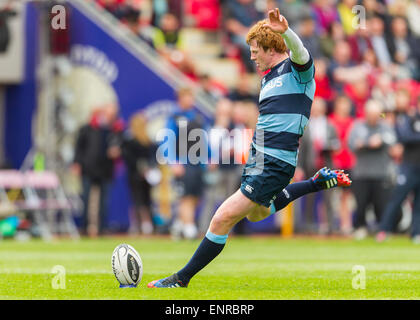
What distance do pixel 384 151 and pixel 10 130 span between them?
327 inches

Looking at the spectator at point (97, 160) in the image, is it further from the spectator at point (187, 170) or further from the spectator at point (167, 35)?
the spectator at point (167, 35)

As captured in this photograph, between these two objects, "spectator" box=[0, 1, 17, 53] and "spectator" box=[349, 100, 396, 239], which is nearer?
"spectator" box=[0, 1, 17, 53]

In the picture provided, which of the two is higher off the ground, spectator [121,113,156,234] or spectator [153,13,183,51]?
spectator [153,13,183,51]

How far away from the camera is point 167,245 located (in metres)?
16.4

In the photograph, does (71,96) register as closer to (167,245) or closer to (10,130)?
(10,130)

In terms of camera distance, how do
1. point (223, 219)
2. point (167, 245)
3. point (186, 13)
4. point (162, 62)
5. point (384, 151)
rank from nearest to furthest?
1. point (223, 219)
2. point (167, 245)
3. point (384, 151)
4. point (162, 62)
5. point (186, 13)

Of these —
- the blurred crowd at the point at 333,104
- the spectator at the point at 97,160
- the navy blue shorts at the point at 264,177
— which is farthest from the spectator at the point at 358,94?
the navy blue shorts at the point at 264,177

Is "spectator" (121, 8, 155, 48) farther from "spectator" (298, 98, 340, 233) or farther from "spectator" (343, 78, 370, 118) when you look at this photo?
"spectator" (343, 78, 370, 118)

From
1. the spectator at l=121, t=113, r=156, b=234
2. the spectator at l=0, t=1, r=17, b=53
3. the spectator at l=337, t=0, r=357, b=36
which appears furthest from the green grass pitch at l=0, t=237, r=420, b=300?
the spectator at l=337, t=0, r=357, b=36

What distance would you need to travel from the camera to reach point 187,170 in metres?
18.5

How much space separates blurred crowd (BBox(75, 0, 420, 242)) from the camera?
60.3ft

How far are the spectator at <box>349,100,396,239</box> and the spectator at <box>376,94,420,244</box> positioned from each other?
4.01ft
